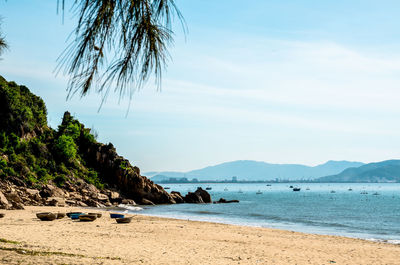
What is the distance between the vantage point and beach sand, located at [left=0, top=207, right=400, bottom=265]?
1291 cm

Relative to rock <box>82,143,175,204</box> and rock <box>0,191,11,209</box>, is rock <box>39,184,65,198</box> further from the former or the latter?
rock <box>82,143,175,204</box>

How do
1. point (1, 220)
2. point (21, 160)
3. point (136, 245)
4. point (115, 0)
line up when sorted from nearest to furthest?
point (115, 0)
point (136, 245)
point (1, 220)
point (21, 160)

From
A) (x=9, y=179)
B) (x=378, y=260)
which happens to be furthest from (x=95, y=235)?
(x=9, y=179)

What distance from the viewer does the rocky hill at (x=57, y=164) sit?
156ft

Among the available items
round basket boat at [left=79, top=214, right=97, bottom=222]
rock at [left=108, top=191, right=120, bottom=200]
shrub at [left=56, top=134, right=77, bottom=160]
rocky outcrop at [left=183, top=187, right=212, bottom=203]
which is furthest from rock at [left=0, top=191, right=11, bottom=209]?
rocky outcrop at [left=183, top=187, right=212, bottom=203]

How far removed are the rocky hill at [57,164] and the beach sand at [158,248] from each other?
22624 mm

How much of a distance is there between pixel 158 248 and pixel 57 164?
44.1 metres

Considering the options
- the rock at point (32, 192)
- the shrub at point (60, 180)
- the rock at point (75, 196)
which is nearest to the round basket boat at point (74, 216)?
the rock at point (32, 192)

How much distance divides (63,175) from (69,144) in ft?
21.4

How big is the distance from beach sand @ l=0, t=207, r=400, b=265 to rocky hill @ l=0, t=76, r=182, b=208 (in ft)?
74.2

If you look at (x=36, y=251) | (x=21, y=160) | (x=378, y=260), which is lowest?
(x=378, y=260)

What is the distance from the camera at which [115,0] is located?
5441 millimetres

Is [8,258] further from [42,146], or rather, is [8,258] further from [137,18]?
[42,146]

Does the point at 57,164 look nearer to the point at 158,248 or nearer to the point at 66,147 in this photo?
the point at 66,147
